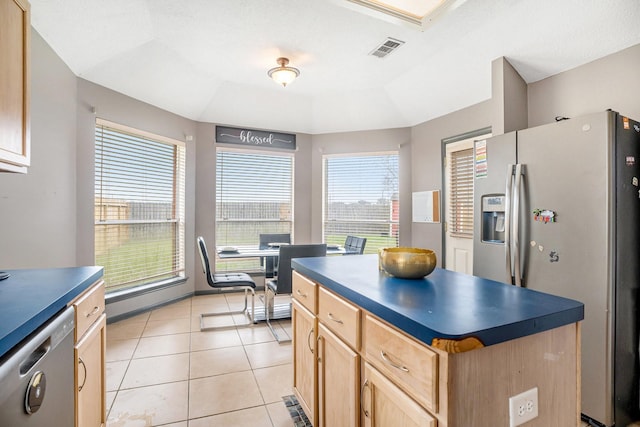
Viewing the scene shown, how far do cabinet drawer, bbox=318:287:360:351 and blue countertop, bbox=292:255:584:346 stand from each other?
47 mm

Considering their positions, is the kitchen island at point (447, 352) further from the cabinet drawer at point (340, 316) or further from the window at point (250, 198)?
the window at point (250, 198)

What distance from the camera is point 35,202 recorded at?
250 cm

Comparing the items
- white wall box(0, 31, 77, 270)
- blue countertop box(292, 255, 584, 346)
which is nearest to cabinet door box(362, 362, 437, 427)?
blue countertop box(292, 255, 584, 346)

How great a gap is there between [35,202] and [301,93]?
3.36 metres

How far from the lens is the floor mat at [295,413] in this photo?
6.50 ft

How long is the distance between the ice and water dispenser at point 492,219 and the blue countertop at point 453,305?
1306 mm

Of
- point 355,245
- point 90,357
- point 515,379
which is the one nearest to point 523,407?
point 515,379

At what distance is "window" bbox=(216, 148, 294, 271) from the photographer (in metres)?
5.02

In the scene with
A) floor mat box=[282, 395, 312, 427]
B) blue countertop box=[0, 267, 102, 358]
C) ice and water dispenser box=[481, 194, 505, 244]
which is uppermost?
ice and water dispenser box=[481, 194, 505, 244]

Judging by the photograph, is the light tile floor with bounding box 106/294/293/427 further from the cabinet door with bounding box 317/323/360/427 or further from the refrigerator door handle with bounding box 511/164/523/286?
the refrigerator door handle with bounding box 511/164/523/286

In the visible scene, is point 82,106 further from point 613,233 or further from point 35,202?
point 613,233

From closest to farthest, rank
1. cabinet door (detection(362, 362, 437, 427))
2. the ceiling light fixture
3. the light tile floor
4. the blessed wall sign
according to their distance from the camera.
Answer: cabinet door (detection(362, 362, 437, 427)) → the light tile floor → the ceiling light fixture → the blessed wall sign

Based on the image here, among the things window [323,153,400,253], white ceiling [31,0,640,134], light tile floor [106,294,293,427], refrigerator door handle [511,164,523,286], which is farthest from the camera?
window [323,153,400,253]

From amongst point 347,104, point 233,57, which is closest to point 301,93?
point 347,104
